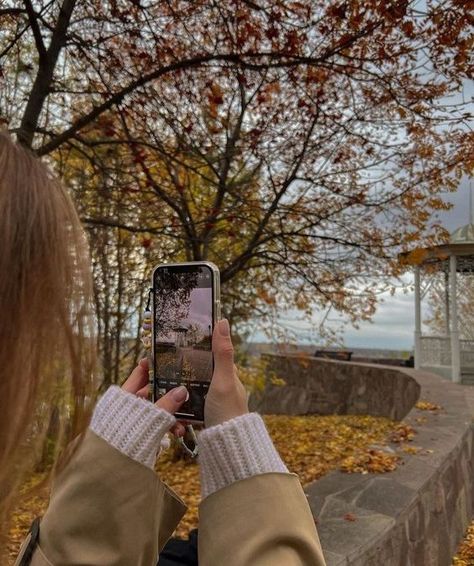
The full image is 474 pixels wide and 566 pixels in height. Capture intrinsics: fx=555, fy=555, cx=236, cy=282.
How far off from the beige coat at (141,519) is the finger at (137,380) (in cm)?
40

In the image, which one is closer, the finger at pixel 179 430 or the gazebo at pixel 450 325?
the finger at pixel 179 430

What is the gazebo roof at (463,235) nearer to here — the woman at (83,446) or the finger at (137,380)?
the finger at (137,380)

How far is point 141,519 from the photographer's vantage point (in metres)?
0.96

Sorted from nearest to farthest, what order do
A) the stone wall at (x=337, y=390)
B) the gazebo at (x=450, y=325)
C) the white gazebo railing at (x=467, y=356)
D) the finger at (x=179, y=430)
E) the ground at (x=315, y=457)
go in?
the finger at (x=179, y=430) < the ground at (x=315, y=457) < the stone wall at (x=337, y=390) < the gazebo at (x=450, y=325) < the white gazebo railing at (x=467, y=356)

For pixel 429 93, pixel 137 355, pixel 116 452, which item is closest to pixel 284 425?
pixel 137 355

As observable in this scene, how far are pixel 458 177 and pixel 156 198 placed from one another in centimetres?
318

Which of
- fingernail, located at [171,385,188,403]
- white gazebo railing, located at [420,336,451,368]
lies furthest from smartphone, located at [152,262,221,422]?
white gazebo railing, located at [420,336,451,368]

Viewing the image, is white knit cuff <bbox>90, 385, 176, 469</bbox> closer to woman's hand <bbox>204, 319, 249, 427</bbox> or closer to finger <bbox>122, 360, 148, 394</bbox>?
woman's hand <bbox>204, 319, 249, 427</bbox>

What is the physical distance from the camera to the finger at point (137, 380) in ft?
4.58

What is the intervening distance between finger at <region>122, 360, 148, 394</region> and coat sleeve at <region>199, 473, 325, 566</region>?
0.49 m

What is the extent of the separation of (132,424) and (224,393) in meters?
0.19

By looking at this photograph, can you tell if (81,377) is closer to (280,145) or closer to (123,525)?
(123,525)

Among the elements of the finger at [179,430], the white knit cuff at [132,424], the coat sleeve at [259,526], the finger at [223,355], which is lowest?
the coat sleeve at [259,526]

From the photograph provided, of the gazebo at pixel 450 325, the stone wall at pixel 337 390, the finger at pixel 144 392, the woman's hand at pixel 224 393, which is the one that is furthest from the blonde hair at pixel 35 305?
the gazebo at pixel 450 325
